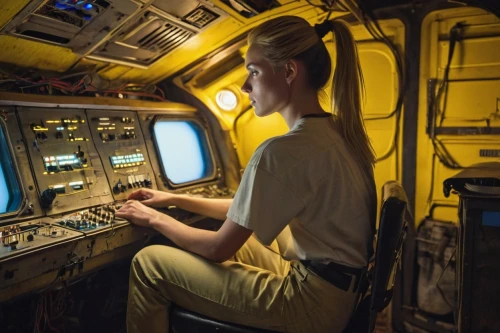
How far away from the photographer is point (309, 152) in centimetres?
135

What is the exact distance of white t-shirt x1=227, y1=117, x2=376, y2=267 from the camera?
132cm

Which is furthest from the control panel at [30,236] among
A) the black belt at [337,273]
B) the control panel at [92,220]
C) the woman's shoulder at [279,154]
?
the black belt at [337,273]

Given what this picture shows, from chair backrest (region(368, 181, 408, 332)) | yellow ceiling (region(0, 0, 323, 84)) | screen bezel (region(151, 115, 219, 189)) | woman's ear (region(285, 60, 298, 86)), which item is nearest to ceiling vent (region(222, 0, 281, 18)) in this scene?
yellow ceiling (region(0, 0, 323, 84))

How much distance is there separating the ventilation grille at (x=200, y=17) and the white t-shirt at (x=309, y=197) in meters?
1.22

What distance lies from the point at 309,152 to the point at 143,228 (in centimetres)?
92

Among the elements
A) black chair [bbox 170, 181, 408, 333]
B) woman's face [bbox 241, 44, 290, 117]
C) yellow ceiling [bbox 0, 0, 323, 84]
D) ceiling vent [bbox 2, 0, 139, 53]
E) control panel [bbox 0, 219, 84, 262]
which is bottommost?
black chair [bbox 170, 181, 408, 333]

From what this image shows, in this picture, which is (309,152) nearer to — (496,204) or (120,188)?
(496,204)

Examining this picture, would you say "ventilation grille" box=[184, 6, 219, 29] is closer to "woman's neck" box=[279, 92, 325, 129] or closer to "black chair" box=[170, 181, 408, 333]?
"woman's neck" box=[279, 92, 325, 129]

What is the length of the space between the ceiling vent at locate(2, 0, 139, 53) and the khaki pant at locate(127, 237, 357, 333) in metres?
1.14

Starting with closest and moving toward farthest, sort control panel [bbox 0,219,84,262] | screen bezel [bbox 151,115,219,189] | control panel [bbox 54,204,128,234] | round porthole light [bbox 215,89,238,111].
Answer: control panel [bbox 0,219,84,262] < control panel [bbox 54,204,128,234] < screen bezel [bbox 151,115,219,189] < round porthole light [bbox 215,89,238,111]

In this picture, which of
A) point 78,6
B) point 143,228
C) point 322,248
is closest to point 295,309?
point 322,248

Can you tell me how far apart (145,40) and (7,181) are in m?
1.07

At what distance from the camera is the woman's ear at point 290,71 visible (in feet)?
4.94

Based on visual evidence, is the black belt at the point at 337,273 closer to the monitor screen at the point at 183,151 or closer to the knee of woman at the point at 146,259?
the knee of woman at the point at 146,259
